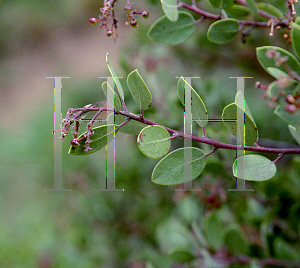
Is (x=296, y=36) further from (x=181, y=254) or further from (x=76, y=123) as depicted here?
(x=181, y=254)

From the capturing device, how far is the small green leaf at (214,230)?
72 centimetres

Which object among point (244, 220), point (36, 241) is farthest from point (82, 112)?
point (36, 241)

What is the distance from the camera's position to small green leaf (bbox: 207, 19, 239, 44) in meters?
0.54

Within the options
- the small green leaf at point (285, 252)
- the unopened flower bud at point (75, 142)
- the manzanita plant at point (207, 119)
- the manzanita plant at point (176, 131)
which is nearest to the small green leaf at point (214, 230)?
the manzanita plant at point (207, 119)

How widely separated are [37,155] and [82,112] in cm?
251

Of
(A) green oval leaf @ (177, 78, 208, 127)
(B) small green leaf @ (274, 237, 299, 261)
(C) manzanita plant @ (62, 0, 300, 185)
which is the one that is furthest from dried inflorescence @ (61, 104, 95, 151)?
(B) small green leaf @ (274, 237, 299, 261)

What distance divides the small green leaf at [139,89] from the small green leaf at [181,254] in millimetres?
433

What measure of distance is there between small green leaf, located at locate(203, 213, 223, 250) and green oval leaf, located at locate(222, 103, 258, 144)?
0.35 m

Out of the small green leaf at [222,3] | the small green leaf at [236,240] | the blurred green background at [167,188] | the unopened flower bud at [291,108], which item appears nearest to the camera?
the unopened flower bud at [291,108]

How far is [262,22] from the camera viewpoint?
59 centimetres

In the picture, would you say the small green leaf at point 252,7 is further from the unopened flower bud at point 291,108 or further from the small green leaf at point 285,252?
the small green leaf at point 285,252

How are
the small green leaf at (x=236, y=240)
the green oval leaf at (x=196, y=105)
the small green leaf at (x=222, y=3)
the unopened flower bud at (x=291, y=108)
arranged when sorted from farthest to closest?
the small green leaf at (x=236, y=240), the small green leaf at (x=222, y=3), the green oval leaf at (x=196, y=105), the unopened flower bud at (x=291, y=108)

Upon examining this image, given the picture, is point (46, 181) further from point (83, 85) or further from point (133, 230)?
point (133, 230)

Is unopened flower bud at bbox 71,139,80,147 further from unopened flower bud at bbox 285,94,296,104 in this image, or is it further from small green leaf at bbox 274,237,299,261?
small green leaf at bbox 274,237,299,261
